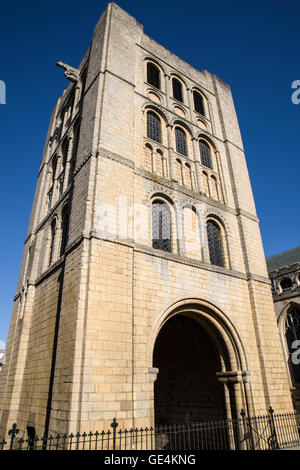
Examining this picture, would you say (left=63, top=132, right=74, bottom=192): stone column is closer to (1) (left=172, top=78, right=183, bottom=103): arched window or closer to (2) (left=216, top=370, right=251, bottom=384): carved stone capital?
(1) (left=172, top=78, right=183, bottom=103): arched window

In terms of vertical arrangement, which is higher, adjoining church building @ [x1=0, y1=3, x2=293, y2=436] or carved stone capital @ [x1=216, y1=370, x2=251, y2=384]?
adjoining church building @ [x1=0, y1=3, x2=293, y2=436]

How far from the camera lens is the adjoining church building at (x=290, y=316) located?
21953 millimetres

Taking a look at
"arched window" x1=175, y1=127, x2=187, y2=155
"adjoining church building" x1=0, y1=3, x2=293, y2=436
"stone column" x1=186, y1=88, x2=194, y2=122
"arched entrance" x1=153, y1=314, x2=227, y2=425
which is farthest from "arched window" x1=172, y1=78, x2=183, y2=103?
"arched entrance" x1=153, y1=314, x2=227, y2=425

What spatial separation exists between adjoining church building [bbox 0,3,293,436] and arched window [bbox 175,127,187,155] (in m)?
0.07

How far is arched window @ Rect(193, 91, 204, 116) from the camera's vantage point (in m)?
17.8

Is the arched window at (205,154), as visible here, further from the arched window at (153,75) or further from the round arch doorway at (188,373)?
the round arch doorway at (188,373)

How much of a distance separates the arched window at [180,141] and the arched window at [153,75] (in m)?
2.89

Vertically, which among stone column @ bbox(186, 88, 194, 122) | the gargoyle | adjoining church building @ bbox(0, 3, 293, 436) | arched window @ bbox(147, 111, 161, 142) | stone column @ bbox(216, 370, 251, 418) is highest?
the gargoyle

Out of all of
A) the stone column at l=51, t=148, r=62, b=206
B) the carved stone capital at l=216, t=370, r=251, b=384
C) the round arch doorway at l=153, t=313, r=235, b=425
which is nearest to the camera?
the carved stone capital at l=216, t=370, r=251, b=384

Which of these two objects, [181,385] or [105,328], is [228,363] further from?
[105,328]

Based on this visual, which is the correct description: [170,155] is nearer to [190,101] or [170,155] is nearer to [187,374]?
[190,101]

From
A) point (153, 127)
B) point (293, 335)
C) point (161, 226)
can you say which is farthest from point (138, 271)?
point (293, 335)
